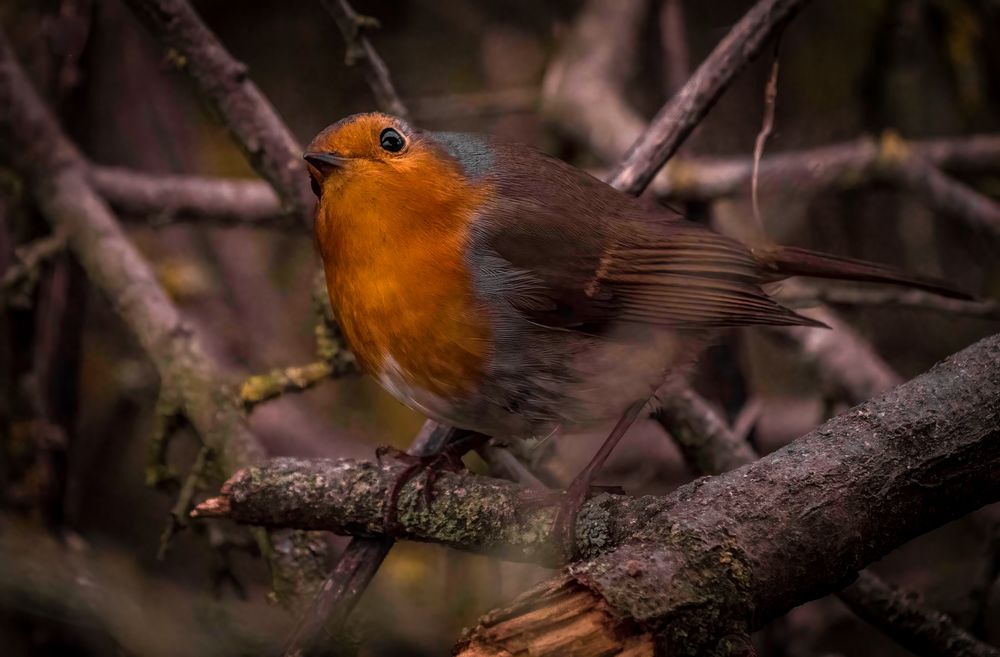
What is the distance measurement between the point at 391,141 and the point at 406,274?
14.3 inches

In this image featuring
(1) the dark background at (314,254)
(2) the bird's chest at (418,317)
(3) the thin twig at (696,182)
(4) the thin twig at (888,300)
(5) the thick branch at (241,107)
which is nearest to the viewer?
(2) the bird's chest at (418,317)

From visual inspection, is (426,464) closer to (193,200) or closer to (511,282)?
(511,282)

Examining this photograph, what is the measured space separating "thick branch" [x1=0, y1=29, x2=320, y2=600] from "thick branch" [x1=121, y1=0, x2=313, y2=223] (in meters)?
0.60

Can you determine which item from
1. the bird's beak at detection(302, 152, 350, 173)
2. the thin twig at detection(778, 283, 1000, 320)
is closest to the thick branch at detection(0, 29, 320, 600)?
the bird's beak at detection(302, 152, 350, 173)

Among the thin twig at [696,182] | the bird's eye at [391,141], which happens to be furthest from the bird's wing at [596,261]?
the thin twig at [696,182]

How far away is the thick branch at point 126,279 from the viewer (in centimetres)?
301

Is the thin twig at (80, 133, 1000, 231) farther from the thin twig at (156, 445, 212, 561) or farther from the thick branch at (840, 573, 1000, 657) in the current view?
the thick branch at (840, 573, 1000, 657)

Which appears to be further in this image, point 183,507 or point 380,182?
point 183,507

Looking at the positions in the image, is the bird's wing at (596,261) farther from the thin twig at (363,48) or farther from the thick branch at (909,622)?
the thick branch at (909,622)

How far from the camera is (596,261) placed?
273cm

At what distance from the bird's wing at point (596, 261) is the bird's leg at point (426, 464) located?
389 mm

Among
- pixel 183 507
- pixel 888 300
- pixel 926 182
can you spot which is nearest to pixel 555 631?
pixel 183 507

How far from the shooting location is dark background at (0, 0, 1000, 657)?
3.89 metres

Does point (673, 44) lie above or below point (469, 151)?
above
